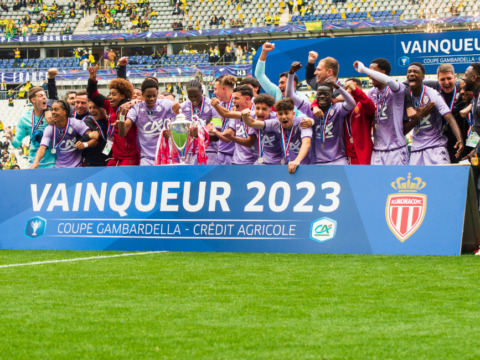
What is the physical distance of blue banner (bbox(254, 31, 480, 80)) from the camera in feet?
39.7

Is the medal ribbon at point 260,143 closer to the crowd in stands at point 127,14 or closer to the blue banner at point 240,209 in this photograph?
the blue banner at point 240,209

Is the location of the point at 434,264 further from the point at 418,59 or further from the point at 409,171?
the point at 418,59

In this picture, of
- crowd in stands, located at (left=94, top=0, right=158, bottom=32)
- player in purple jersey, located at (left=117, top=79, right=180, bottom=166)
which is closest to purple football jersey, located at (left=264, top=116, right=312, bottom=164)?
player in purple jersey, located at (left=117, top=79, right=180, bottom=166)

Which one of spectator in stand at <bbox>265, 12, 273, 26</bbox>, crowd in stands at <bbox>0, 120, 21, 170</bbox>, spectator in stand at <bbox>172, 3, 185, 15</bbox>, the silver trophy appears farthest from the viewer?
spectator in stand at <bbox>172, 3, 185, 15</bbox>

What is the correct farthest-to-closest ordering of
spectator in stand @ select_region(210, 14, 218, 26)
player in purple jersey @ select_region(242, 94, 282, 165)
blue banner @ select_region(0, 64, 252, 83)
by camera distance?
spectator in stand @ select_region(210, 14, 218, 26) < blue banner @ select_region(0, 64, 252, 83) < player in purple jersey @ select_region(242, 94, 282, 165)

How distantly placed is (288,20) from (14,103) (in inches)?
654

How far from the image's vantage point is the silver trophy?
8.05 meters

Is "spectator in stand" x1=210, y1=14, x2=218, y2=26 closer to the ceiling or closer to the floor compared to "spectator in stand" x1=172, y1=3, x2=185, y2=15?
closer to the floor

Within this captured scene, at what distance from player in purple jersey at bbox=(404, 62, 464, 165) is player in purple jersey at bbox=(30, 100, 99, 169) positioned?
12.5 ft

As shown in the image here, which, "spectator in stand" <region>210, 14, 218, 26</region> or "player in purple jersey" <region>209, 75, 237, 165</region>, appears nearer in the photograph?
"player in purple jersey" <region>209, 75, 237, 165</region>

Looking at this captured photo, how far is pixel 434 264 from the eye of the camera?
6.13m

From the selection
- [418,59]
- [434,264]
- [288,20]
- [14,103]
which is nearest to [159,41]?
[288,20]

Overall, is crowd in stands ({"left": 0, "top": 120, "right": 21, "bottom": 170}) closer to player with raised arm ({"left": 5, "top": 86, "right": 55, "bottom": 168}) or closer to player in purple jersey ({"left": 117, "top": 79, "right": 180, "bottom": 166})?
player with raised arm ({"left": 5, "top": 86, "right": 55, "bottom": 168})

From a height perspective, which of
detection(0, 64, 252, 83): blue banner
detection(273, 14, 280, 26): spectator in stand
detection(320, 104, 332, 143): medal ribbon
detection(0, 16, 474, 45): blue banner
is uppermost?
detection(273, 14, 280, 26): spectator in stand
